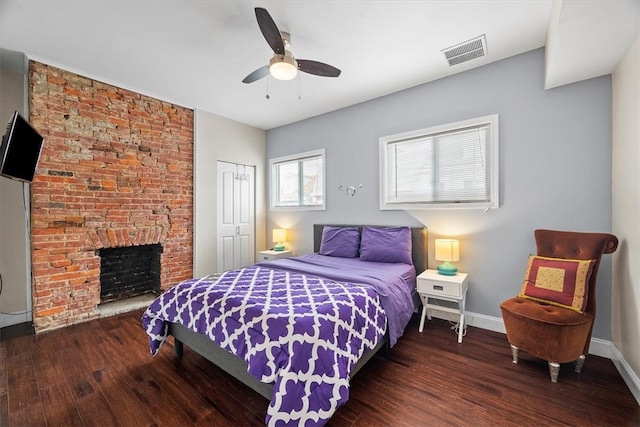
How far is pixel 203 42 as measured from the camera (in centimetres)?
249

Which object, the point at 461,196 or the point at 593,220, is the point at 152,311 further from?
the point at 593,220

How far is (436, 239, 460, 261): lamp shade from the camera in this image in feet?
9.14

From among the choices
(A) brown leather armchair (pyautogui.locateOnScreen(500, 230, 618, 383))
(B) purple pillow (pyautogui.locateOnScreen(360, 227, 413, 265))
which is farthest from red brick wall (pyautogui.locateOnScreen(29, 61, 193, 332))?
(A) brown leather armchair (pyautogui.locateOnScreen(500, 230, 618, 383))

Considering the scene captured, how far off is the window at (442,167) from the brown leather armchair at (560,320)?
76 cm

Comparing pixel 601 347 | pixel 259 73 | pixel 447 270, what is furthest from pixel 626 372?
pixel 259 73

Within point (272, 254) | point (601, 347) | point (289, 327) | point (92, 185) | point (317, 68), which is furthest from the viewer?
point (272, 254)

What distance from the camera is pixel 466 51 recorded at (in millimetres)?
2604

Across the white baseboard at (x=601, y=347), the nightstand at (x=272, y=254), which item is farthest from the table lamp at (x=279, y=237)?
the white baseboard at (x=601, y=347)

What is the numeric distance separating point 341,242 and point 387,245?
69cm

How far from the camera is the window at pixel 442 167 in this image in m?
2.86

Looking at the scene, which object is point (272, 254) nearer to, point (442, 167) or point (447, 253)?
point (447, 253)

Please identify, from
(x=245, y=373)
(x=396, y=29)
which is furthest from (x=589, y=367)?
(x=396, y=29)

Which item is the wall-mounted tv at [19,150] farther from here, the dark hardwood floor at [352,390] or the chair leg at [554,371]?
the chair leg at [554,371]

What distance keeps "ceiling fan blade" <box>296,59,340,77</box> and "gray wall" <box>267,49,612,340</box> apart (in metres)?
1.44
